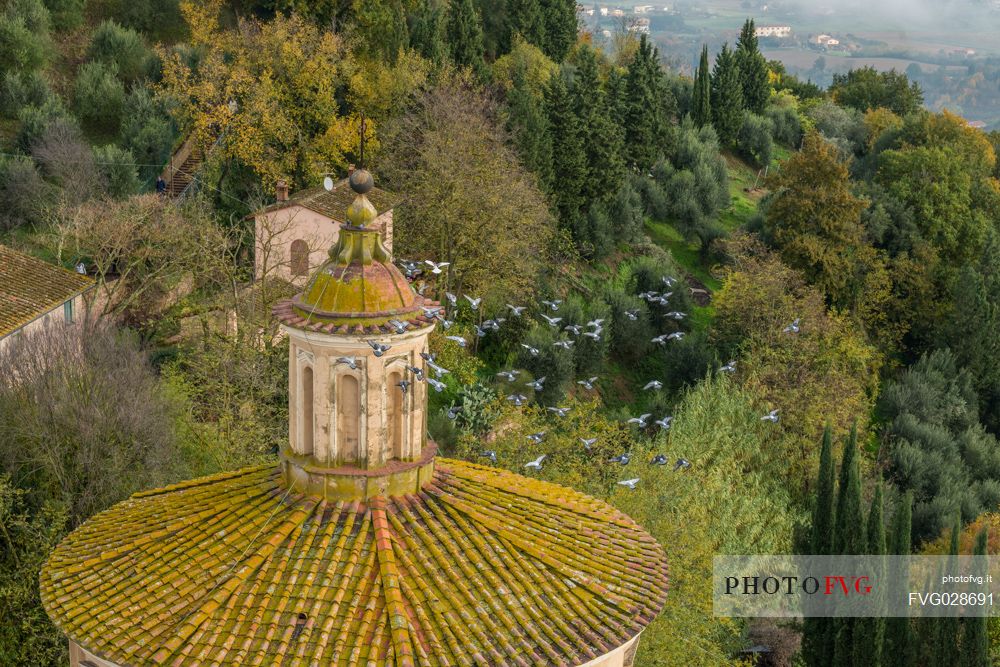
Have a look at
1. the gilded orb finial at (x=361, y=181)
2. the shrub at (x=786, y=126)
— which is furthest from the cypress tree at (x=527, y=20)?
the gilded orb finial at (x=361, y=181)

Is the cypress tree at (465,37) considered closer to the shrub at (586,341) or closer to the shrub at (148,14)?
the shrub at (148,14)

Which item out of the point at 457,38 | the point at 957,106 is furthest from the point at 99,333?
the point at 957,106

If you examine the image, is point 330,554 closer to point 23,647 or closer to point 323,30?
point 23,647

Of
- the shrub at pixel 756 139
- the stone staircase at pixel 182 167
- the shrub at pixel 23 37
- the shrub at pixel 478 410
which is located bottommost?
the shrub at pixel 478 410

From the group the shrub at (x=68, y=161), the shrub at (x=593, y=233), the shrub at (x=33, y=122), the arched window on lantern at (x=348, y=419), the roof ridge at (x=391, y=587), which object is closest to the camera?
the roof ridge at (x=391, y=587)

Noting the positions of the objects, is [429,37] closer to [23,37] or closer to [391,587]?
[23,37]

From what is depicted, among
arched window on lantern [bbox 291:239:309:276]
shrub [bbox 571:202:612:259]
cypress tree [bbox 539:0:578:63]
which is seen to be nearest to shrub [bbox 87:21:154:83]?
shrub [bbox 571:202:612:259]
